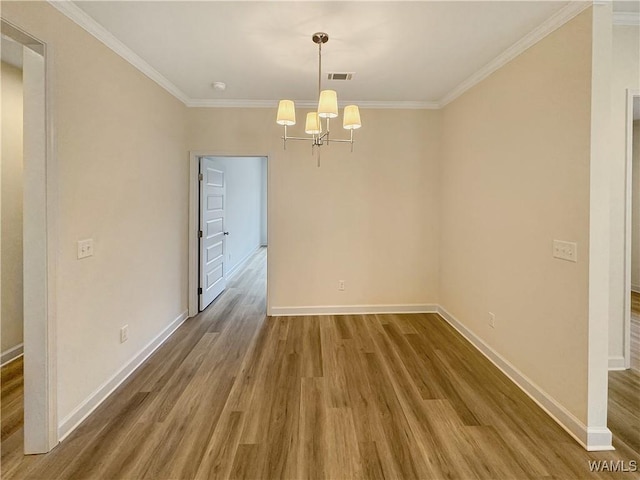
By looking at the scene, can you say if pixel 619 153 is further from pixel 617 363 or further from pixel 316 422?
pixel 316 422

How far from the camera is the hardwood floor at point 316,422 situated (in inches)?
66.5

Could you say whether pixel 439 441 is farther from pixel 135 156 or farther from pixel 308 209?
pixel 135 156

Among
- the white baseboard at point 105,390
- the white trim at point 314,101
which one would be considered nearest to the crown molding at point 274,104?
the white trim at point 314,101

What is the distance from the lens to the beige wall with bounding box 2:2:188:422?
1.92 meters

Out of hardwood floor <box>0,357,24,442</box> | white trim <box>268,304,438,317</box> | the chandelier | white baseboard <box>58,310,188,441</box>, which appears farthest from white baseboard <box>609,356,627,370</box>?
hardwood floor <box>0,357,24,442</box>

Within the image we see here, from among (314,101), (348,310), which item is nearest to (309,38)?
(314,101)

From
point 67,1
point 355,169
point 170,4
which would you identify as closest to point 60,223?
point 67,1

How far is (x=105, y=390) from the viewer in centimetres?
233

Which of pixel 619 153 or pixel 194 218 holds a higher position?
pixel 619 153

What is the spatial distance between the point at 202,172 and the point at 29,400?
290cm

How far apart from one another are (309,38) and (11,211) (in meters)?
3.12

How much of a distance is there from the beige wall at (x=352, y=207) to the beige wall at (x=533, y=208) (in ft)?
2.24

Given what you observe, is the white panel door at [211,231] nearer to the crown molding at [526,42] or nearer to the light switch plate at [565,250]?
the crown molding at [526,42]

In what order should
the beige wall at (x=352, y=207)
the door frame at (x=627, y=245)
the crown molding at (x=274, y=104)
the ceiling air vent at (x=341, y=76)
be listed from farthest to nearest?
the beige wall at (x=352, y=207)
the crown molding at (x=274, y=104)
the ceiling air vent at (x=341, y=76)
the door frame at (x=627, y=245)
